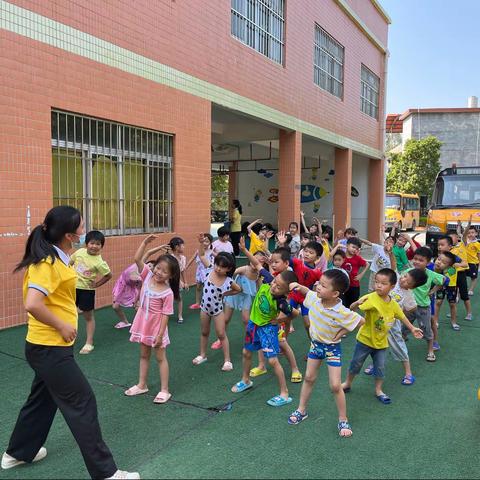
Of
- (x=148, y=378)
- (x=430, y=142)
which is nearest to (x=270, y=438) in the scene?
(x=148, y=378)

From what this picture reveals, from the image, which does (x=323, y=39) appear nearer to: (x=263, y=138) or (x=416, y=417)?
(x=263, y=138)

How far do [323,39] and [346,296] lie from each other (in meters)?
10.2

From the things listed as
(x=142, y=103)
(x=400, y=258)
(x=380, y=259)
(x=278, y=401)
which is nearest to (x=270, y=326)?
(x=278, y=401)

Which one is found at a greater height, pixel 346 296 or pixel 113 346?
pixel 346 296

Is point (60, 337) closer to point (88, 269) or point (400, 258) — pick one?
point (88, 269)

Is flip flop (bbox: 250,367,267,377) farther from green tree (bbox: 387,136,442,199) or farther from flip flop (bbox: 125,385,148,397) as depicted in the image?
green tree (bbox: 387,136,442,199)

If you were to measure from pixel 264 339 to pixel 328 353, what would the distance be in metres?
0.68

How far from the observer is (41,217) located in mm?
6344

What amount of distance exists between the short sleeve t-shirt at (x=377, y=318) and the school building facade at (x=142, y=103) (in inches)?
178

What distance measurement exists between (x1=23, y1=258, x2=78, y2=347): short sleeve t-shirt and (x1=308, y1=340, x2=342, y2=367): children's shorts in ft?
5.94

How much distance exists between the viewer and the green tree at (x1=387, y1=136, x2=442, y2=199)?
30.9m

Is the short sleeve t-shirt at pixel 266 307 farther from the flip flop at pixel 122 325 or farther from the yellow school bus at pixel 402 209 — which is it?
the yellow school bus at pixel 402 209

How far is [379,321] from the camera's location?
4.10 metres

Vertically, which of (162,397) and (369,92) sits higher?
(369,92)
